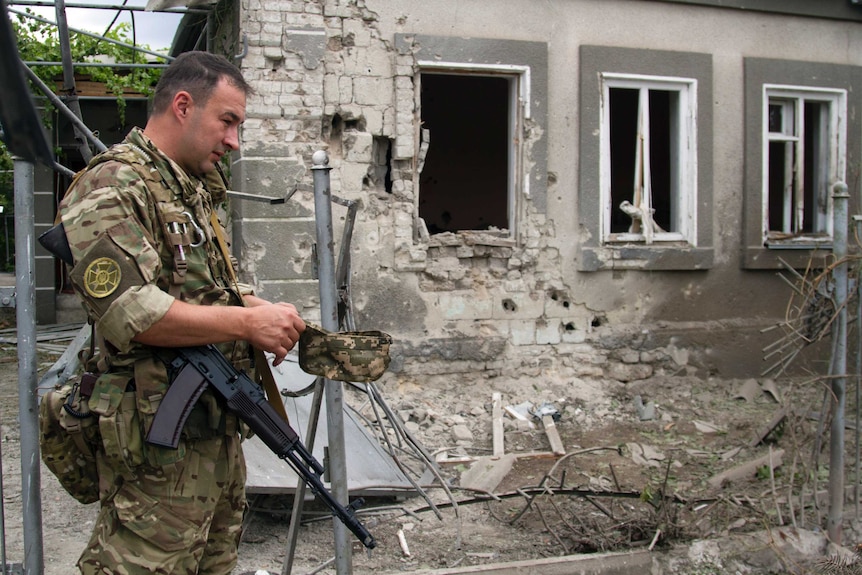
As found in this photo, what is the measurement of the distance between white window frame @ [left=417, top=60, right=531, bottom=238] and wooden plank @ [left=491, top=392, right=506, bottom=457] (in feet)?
4.64

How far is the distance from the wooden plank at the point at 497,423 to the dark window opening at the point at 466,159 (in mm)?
5033

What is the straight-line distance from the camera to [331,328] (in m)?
2.62

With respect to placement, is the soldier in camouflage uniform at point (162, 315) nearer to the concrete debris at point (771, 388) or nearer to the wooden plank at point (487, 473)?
the wooden plank at point (487, 473)

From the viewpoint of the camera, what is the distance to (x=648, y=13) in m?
6.95

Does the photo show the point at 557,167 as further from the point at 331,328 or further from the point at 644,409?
the point at 331,328

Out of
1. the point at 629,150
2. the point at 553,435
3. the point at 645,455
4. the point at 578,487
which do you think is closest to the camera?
the point at 578,487

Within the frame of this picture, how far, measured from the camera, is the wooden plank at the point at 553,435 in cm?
559

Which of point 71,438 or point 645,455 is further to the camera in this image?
point 645,455

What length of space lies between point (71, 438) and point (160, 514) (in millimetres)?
319

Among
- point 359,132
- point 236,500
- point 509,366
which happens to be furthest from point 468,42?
point 236,500

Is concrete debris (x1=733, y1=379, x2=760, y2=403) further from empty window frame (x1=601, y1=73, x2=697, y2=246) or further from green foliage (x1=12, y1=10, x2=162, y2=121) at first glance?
green foliage (x1=12, y1=10, x2=162, y2=121)

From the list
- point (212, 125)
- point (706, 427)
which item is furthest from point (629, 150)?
point (212, 125)

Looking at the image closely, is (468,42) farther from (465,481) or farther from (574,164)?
(465,481)

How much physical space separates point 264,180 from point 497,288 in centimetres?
212
